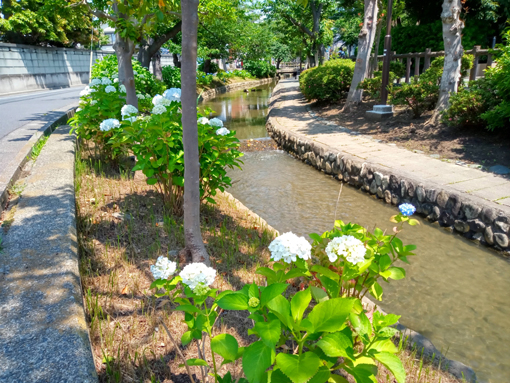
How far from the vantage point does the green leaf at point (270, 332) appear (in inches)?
57.8

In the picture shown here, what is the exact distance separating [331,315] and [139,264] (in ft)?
7.35

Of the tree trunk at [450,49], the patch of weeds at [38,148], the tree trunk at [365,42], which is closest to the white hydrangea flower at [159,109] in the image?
the patch of weeds at [38,148]

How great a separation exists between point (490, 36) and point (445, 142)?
17.0 meters

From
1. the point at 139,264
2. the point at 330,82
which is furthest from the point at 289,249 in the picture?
the point at 330,82

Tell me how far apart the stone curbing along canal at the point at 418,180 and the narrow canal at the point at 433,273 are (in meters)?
0.19

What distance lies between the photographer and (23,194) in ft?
13.1

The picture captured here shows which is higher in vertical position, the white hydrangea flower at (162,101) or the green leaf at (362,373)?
the white hydrangea flower at (162,101)

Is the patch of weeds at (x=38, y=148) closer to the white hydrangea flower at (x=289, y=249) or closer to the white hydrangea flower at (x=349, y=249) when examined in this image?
the white hydrangea flower at (x=289, y=249)

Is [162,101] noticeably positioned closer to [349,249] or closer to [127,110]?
[127,110]

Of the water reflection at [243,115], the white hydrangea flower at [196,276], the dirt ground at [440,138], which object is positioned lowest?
the water reflection at [243,115]

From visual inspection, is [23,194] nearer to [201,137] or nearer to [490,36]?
[201,137]

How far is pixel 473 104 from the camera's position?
7.13 meters

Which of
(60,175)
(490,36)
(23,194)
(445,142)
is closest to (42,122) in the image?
(60,175)

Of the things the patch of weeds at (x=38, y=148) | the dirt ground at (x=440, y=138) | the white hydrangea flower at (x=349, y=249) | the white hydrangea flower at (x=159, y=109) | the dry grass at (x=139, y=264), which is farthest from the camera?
the dirt ground at (x=440, y=138)
